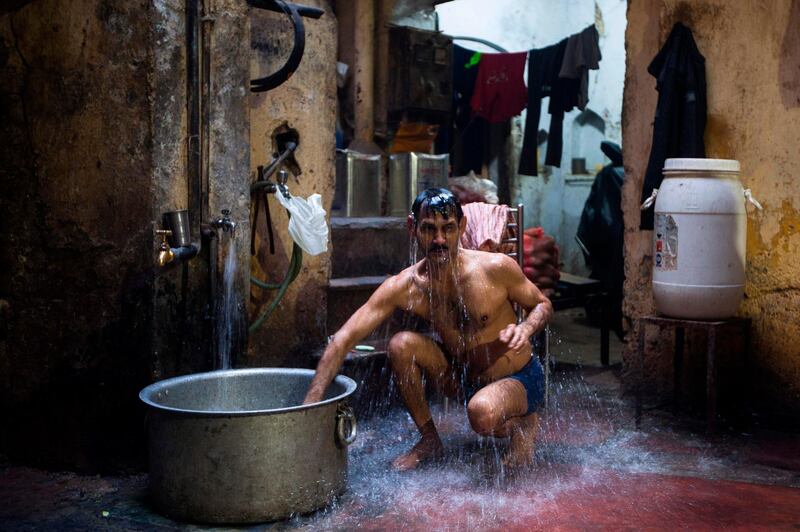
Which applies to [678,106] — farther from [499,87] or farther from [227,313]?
[499,87]

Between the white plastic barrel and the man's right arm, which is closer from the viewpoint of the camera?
the man's right arm

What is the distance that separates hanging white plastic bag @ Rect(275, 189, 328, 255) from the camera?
15.1ft

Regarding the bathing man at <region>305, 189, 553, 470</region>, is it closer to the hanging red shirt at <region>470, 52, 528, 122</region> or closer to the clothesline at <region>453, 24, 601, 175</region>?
the clothesline at <region>453, 24, 601, 175</region>

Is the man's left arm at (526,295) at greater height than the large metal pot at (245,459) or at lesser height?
greater

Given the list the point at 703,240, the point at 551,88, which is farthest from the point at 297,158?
the point at 551,88

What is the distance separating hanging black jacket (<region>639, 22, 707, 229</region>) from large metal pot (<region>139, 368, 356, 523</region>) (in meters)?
2.79

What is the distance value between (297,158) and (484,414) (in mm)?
2107

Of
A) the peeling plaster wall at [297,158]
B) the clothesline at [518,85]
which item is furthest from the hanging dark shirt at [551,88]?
the peeling plaster wall at [297,158]

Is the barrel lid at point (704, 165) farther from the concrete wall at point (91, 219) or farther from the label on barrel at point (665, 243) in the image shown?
the concrete wall at point (91, 219)

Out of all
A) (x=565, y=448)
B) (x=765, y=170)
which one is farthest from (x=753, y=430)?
(x=765, y=170)

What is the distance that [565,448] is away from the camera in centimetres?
452

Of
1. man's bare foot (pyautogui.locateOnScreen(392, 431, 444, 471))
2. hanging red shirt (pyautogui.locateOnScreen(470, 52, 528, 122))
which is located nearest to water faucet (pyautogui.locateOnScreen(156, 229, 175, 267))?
man's bare foot (pyautogui.locateOnScreen(392, 431, 444, 471))

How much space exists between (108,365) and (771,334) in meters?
3.84

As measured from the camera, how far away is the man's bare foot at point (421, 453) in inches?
160
